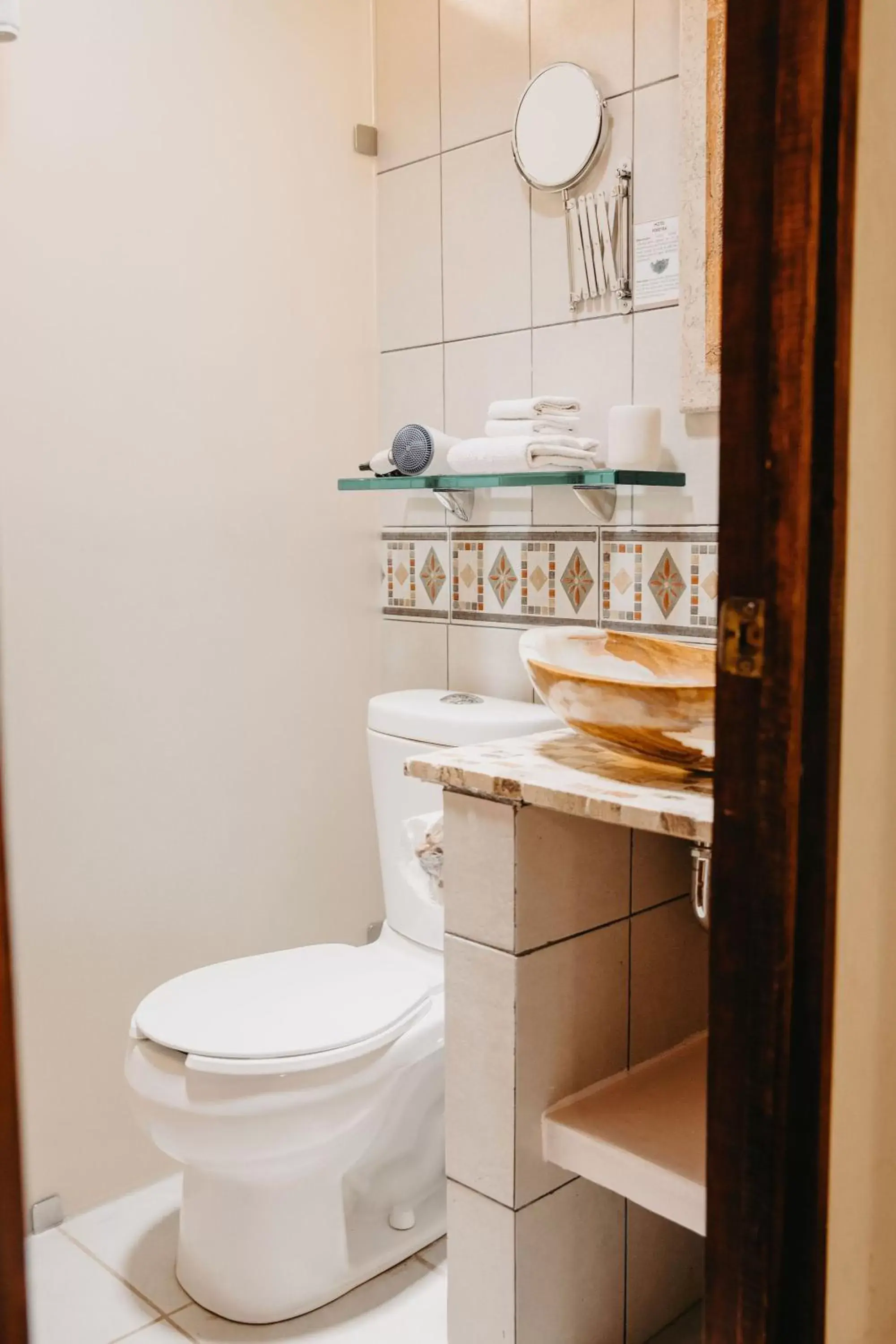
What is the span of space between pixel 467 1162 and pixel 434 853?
1.48 ft

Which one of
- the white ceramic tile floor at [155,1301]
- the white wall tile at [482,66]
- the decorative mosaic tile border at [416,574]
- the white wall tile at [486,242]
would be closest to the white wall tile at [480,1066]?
the white ceramic tile floor at [155,1301]

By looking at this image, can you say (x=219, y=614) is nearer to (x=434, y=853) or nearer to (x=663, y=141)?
(x=434, y=853)

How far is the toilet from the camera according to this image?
162 centimetres

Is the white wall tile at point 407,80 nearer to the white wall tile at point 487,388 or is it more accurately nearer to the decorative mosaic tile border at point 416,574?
the white wall tile at point 487,388

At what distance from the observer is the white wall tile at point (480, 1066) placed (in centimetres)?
138

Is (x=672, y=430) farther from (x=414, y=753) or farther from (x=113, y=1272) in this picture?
(x=113, y=1272)

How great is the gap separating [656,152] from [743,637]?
129 cm

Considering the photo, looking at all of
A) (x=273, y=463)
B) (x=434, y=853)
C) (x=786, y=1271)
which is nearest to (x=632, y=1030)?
(x=434, y=853)

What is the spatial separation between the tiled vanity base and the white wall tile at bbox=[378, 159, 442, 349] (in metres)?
1.19

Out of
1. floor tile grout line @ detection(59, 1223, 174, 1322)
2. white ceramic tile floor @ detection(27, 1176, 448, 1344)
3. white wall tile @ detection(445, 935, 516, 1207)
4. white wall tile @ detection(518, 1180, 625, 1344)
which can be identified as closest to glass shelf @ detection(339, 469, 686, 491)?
white wall tile @ detection(445, 935, 516, 1207)

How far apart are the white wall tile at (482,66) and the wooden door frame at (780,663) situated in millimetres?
1393

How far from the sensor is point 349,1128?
1.70 metres

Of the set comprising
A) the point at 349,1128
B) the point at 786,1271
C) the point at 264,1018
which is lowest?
the point at 349,1128

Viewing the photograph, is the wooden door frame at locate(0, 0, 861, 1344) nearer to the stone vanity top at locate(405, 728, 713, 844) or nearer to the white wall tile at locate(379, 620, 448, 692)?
the stone vanity top at locate(405, 728, 713, 844)
